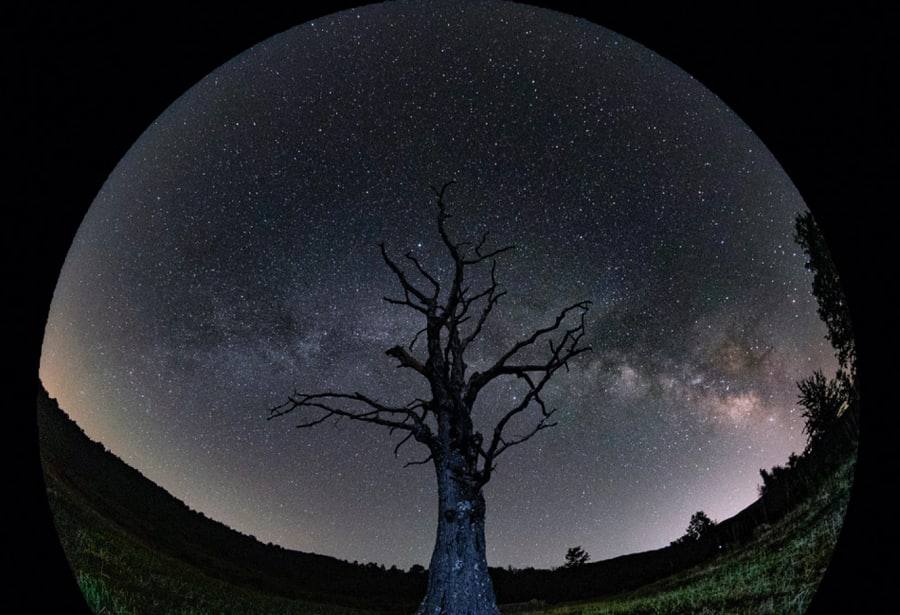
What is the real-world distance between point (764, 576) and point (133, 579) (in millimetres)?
12578

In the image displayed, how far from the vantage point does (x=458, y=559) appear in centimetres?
1038

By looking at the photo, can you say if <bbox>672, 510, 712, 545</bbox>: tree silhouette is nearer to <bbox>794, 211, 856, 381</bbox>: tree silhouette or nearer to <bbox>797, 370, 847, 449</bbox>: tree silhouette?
<bbox>797, 370, 847, 449</bbox>: tree silhouette

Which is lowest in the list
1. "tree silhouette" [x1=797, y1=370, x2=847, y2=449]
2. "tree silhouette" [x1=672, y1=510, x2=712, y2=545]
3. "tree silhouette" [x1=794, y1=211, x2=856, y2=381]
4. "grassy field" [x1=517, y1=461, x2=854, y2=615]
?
"grassy field" [x1=517, y1=461, x2=854, y2=615]

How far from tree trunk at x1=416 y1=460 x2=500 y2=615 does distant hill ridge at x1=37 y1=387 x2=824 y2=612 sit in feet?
3.90

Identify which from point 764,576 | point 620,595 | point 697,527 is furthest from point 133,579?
point 764,576

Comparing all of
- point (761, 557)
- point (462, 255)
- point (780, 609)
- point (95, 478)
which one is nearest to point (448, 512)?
point (462, 255)

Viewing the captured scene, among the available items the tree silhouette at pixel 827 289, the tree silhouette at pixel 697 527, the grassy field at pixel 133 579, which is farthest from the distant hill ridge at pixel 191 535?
the tree silhouette at pixel 827 289

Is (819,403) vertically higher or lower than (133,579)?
higher

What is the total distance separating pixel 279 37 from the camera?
12609 mm

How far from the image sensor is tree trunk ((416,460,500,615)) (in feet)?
33.4

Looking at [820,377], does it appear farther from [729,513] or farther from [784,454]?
[729,513]

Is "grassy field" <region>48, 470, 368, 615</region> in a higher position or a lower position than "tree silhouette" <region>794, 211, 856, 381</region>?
lower

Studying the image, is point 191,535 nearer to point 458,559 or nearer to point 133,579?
point 133,579

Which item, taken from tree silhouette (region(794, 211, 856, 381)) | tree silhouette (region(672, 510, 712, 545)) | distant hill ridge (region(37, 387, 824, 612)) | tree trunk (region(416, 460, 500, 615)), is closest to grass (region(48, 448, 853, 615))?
distant hill ridge (region(37, 387, 824, 612))
